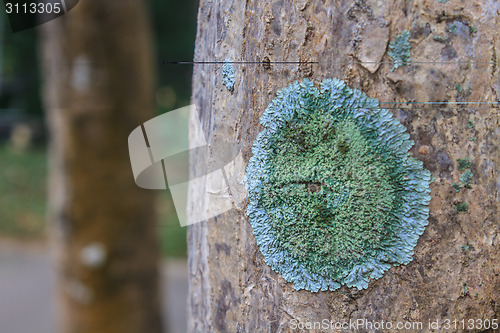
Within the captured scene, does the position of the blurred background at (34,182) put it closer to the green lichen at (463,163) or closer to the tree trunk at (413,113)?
the tree trunk at (413,113)

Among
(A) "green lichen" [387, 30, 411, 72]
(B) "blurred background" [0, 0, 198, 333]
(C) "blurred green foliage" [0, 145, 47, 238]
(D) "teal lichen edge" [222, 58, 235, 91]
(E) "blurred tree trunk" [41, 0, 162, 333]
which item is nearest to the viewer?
(A) "green lichen" [387, 30, 411, 72]

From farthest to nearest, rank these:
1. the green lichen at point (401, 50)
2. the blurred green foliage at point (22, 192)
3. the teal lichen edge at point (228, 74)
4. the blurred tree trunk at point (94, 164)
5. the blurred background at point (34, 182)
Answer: the blurred green foliage at point (22, 192), the blurred background at point (34, 182), the blurred tree trunk at point (94, 164), the teal lichen edge at point (228, 74), the green lichen at point (401, 50)

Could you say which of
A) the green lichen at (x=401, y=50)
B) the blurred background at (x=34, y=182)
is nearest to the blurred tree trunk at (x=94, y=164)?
Answer: the green lichen at (x=401, y=50)

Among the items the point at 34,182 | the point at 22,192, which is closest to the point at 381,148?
the point at 22,192

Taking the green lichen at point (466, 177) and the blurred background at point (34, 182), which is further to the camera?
the blurred background at point (34, 182)

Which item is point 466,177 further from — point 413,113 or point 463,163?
point 413,113

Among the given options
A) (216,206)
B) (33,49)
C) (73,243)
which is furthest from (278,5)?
(33,49)

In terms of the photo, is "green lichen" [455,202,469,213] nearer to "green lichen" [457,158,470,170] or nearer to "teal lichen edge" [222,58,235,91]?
"green lichen" [457,158,470,170]

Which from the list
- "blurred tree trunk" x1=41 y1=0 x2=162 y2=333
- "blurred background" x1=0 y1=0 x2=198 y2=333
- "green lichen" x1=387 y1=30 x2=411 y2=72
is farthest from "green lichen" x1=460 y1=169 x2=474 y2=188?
"blurred background" x1=0 y1=0 x2=198 y2=333
